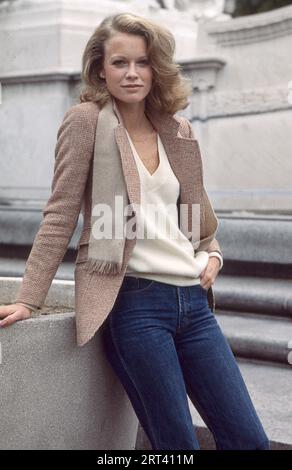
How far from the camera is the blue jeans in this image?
2.67 metres

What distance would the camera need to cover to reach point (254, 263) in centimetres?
506

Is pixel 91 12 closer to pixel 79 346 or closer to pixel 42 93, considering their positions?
pixel 42 93

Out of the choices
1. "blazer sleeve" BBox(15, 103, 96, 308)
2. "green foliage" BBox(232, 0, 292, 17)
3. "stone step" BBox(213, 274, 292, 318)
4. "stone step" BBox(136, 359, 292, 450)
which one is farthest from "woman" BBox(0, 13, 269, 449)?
"green foliage" BBox(232, 0, 292, 17)

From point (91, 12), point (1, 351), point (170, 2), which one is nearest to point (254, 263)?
point (1, 351)

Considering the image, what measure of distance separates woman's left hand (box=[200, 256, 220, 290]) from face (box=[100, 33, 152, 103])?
54cm

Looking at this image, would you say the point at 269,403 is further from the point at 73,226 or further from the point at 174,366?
the point at 73,226

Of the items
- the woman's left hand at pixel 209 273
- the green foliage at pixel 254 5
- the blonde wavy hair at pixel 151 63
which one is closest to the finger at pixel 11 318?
the woman's left hand at pixel 209 273

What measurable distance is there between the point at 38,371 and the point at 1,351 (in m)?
0.12

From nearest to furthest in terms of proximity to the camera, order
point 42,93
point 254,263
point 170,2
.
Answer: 1. point 254,263
2. point 42,93
3. point 170,2

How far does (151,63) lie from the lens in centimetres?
280

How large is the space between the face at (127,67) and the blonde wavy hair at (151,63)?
2 cm

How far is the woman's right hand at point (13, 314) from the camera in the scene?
2.64 metres

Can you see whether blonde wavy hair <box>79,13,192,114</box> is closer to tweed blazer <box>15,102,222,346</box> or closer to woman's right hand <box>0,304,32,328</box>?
tweed blazer <box>15,102,222,346</box>

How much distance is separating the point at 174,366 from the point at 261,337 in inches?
73.6
